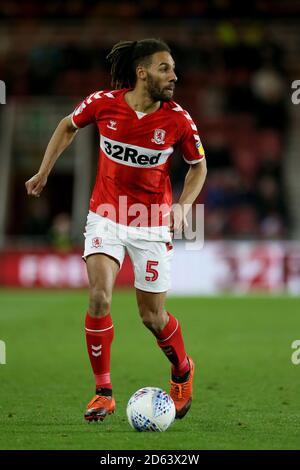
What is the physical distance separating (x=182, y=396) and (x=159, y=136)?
1682 millimetres

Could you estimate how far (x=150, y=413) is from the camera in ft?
19.7

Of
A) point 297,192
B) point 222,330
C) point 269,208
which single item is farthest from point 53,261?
point 222,330

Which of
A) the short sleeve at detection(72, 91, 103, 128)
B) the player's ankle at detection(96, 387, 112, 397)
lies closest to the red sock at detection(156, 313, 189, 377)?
the player's ankle at detection(96, 387, 112, 397)

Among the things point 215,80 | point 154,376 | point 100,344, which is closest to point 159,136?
point 100,344

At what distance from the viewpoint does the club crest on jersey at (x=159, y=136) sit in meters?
6.62

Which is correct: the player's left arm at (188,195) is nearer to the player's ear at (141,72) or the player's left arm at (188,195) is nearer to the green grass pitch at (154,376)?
the player's ear at (141,72)

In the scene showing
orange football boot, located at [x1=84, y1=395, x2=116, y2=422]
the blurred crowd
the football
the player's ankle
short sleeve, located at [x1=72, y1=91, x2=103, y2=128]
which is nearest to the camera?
the football

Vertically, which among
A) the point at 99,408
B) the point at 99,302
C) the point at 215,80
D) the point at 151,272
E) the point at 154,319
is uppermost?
the point at 215,80

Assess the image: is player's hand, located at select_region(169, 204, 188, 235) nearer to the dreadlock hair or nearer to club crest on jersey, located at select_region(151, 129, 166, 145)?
club crest on jersey, located at select_region(151, 129, 166, 145)

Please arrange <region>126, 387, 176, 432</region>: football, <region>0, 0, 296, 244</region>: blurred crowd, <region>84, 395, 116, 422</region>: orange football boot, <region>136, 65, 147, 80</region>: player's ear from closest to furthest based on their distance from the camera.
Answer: <region>126, 387, 176, 432</region>: football < <region>84, 395, 116, 422</region>: orange football boot < <region>136, 65, 147, 80</region>: player's ear < <region>0, 0, 296, 244</region>: blurred crowd

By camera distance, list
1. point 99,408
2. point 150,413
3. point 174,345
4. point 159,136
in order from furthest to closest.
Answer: point 174,345
point 159,136
point 99,408
point 150,413

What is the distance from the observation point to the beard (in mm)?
6531

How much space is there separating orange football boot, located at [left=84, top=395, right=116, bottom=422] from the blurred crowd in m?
13.3

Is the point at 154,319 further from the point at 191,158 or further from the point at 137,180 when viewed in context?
the point at 191,158
